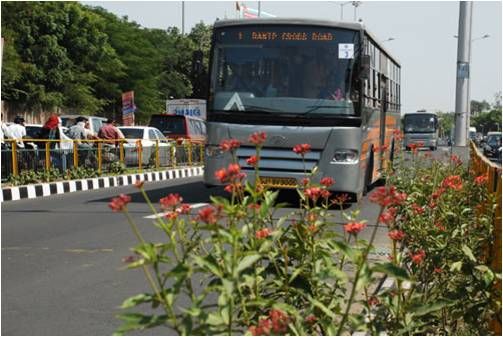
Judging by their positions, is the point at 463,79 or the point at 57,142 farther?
the point at 463,79

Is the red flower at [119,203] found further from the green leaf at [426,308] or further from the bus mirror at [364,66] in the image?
the bus mirror at [364,66]

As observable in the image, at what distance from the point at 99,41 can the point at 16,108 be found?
7.54 metres

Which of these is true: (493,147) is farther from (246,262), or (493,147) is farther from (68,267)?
(246,262)

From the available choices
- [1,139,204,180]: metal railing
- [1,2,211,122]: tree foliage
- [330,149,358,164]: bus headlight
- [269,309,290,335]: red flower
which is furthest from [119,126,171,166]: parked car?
[269,309,290,335]: red flower

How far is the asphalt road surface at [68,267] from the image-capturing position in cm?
552

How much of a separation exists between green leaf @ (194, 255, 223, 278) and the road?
1625 mm

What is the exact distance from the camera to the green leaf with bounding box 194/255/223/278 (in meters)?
Result: 2.71

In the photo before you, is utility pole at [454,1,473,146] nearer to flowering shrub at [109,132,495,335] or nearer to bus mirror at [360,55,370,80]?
bus mirror at [360,55,370,80]

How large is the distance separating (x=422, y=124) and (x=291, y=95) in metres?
41.4

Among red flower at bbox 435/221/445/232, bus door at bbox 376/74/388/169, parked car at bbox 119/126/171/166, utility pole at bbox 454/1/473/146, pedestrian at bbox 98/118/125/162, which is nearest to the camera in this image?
red flower at bbox 435/221/445/232

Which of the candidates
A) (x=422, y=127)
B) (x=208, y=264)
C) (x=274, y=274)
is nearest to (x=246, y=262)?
(x=208, y=264)

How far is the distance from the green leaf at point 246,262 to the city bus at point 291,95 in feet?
31.9

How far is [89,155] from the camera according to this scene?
2034 centimetres

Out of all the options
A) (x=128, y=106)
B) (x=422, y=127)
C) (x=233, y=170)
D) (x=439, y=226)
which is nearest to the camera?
(x=233, y=170)
